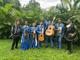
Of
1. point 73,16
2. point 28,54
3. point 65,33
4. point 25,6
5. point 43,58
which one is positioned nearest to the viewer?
point 43,58

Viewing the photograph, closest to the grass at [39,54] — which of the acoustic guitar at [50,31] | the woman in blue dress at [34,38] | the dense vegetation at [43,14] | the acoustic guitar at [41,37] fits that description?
the woman in blue dress at [34,38]

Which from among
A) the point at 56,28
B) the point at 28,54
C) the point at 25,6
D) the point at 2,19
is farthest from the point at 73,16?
the point at 25,6

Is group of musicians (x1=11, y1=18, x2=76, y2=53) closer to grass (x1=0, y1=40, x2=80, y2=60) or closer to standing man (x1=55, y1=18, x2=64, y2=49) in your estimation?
standing man (x1=55, y1=18, x2=64, y2=49)

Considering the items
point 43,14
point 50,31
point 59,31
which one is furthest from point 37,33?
point 43,14

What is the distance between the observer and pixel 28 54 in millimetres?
13391

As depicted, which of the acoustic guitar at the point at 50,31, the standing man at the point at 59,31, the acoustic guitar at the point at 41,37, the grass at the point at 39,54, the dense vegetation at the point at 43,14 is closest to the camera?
the grass at the point at 39,54

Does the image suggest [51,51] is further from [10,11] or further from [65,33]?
[10,11]

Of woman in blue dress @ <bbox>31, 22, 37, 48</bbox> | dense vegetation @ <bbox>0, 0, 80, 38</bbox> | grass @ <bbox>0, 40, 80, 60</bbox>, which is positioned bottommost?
grass @ <bbox>0, 40, 80, 60</bbox>

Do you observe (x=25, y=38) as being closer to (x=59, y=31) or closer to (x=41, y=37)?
(x=41, y=37)

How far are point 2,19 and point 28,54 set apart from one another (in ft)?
26.1

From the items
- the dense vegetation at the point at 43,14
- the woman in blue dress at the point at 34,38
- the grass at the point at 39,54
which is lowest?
the grass at the point at 39,54

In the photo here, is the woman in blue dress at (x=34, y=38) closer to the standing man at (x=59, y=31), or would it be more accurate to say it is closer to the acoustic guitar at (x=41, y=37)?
the acoustic guitar at (x=41, y=37)

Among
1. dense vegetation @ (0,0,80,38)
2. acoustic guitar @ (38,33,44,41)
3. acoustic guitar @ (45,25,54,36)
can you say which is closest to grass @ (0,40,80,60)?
acoustic guitar @ (38,33,44,41)

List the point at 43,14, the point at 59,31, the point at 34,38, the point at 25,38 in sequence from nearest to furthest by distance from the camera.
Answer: the point at 59,31 < the point at 25,38 < the point at 34,38 < the point at 43,14
